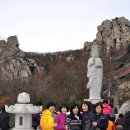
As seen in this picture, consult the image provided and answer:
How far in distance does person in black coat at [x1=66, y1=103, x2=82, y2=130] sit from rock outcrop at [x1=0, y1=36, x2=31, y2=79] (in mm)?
37663

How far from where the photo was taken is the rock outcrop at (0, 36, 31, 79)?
45.8 metres

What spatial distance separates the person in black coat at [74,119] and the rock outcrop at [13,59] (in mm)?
37663

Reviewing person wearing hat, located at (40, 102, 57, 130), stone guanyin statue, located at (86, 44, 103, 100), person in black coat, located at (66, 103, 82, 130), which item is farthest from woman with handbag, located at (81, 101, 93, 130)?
stone guanyin statue, located at (86, 44, 103, 100)

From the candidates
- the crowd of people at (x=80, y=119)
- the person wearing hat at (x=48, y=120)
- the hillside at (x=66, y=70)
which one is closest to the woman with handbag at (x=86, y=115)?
the crowd of people at (x=80, y=119)

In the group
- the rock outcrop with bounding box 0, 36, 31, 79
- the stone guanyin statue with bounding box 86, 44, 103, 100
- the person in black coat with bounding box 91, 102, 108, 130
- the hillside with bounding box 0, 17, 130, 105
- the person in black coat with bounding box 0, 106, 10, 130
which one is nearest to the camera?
the person in black coat with bounding box 91, 102, 108, 130

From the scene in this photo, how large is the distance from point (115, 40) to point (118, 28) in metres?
1.78

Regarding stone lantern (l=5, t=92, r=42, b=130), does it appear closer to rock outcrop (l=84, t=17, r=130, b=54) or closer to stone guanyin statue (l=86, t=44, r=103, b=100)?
stone guanyin statue (l=86, t=44, r=103, b=100)

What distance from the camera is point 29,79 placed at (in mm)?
38281

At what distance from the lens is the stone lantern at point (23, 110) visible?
7.75 metres

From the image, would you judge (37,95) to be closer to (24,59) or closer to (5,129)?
(24,59)

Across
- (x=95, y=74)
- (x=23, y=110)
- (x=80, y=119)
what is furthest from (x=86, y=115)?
(x=95, y=74)

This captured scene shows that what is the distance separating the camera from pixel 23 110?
7.70 meters

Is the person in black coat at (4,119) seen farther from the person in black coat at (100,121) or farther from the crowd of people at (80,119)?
the person in black coat at (100,121)

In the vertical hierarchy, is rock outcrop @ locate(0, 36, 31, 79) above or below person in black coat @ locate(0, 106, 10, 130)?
above
